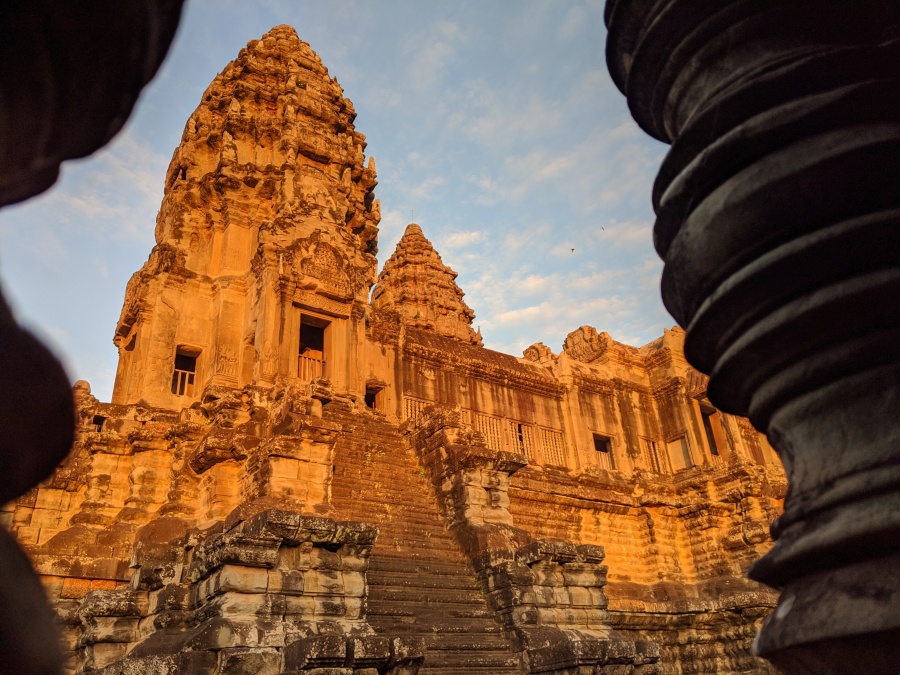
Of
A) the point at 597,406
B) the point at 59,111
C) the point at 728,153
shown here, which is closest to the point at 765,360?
the point at 728,153

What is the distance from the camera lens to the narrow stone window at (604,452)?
2103 cm

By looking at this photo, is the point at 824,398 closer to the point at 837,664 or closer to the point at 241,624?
the point at 837,664

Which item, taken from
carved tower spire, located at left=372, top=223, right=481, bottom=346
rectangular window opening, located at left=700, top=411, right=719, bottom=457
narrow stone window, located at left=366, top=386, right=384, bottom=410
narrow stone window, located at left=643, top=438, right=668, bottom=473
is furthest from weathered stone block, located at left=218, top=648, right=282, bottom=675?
carved tower spire, located at left=372, top=223, right=481, bottom=346

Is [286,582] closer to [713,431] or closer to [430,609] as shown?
[430,609]

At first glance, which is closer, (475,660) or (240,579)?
(240,579)

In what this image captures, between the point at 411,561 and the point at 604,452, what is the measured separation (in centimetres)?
1280

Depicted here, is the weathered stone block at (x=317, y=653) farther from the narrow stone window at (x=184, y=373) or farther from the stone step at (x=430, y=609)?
the narrow stone window at (x=184, y=373)

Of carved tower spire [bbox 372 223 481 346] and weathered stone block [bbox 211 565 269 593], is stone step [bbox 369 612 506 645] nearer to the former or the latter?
weathered stone block [bbox 211 565 269 593]

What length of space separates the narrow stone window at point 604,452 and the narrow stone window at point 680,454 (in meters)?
2.22

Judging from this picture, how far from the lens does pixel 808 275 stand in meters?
1.68

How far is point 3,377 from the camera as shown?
112 centimetres

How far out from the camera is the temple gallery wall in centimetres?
772

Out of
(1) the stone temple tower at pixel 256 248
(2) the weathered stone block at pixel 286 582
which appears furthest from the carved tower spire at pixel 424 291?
(2) the weathered stone block at pixel 286 582

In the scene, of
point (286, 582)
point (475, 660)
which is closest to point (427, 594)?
point (475, 660)
